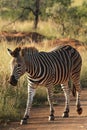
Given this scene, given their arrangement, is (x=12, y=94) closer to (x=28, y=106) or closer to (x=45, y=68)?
(x=28, y=106)

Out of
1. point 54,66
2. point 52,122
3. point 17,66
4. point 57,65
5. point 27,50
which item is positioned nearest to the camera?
point 17,66

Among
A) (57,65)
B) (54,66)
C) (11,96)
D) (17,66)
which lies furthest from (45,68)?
(11,96)

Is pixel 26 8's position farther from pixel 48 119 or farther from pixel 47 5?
pixel 48 119

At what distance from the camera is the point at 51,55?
1071cm

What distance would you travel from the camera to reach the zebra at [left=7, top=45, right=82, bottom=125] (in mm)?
9469

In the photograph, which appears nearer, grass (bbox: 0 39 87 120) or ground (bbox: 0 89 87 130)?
ground (bbox: 0 89 87 130)

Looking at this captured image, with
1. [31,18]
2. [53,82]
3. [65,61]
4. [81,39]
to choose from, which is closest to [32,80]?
[53,82]

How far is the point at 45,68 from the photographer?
10.1 m

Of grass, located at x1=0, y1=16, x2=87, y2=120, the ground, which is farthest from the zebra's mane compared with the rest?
the ground

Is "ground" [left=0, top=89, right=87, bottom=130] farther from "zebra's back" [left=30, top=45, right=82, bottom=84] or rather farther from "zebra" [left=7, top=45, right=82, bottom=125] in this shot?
"zebra's back" [left=30, top=45, right=82, bottom=84]

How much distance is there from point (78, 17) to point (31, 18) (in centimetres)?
625

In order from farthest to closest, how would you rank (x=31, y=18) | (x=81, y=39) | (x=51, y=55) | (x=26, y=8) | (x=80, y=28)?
(x=31, y=18) → (x=26, y=8) → (x=80, y=28) → (x=81, y=39) → (x=51, y=55)

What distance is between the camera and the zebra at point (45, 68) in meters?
9.47

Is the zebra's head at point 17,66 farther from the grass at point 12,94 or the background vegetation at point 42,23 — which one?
the background vegetation at point 42,23
